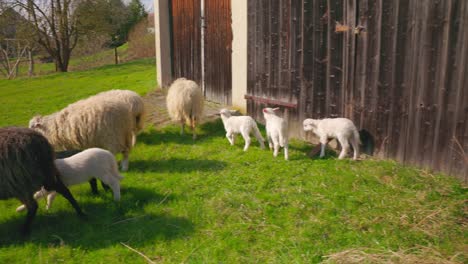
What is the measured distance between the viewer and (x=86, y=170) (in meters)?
4.73

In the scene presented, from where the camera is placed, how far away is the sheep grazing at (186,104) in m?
7.52

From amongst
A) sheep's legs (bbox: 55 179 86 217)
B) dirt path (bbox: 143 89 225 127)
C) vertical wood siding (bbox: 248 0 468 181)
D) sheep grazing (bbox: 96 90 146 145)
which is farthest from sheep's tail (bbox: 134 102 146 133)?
sheep's legs (bbox: 55 179 86 217)

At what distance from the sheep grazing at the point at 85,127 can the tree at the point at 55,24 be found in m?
18.0

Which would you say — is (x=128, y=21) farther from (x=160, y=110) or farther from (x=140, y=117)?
(x=140, y=117)

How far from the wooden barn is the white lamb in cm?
364

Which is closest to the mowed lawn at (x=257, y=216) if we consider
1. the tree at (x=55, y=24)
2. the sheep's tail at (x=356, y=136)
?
the sheep's tail at (x=356, y=136)

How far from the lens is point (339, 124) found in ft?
18.8

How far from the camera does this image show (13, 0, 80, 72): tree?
20.9 meters

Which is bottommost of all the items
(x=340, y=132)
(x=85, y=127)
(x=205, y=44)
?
(x=340, y=132)

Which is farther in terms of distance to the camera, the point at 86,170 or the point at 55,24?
the point at 55,24

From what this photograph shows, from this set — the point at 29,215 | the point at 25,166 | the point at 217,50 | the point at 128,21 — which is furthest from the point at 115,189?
the point at 128,21

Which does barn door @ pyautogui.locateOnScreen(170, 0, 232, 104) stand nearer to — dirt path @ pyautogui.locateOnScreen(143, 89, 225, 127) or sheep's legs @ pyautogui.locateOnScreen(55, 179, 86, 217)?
dirt path @ pyautogui.locateOnScreen(143, 89, 225, 127)

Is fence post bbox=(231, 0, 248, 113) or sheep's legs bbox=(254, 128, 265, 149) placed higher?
→ fence post bbox=(231, 0, 248, 113)

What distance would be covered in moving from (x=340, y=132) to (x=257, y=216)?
215 centimetres
